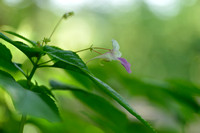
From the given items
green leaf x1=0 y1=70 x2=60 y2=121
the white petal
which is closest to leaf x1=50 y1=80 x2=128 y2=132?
the white petal

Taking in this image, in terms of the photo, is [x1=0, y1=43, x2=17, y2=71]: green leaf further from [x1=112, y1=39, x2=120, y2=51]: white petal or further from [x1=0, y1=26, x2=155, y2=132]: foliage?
[x1=112, y1=39, x2=120, y2=51]: white petal

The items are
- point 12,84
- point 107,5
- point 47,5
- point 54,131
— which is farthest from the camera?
point 107,5

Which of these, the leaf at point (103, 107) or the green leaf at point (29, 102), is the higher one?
the leaf at point (103, 107)

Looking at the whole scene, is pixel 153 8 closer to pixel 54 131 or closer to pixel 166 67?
pixel 166 67

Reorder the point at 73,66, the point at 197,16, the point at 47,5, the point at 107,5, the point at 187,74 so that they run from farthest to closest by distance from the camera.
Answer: the point at 107,5
the point at 197,16
the point at 187,74
the point at 47,5
the point at 73,66

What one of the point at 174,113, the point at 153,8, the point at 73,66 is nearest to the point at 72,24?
the point at 153,8

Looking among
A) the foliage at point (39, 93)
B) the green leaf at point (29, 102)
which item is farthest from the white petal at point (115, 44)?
the green leaf at point (29, 102)

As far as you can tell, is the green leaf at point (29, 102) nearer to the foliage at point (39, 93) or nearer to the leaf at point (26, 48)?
the foliage at point (39, 93)

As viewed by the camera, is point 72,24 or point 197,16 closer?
point 72,24
